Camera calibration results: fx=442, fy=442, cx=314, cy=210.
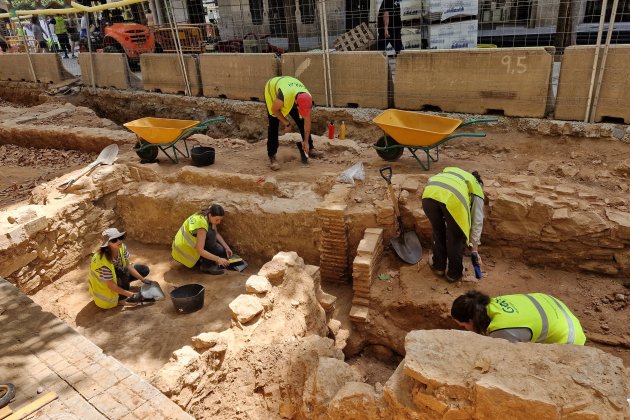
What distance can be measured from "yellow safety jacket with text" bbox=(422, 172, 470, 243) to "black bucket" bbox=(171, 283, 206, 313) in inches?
111

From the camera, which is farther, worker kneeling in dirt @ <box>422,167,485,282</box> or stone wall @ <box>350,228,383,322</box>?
stone wall @ <box>350,228,383,322</box>

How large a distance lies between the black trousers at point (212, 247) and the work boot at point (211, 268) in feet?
0.04

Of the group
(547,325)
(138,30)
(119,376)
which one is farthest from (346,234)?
(138,30)

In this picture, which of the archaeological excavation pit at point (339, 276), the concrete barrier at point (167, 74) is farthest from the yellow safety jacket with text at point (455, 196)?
the concrete barrier at point (167, 74)

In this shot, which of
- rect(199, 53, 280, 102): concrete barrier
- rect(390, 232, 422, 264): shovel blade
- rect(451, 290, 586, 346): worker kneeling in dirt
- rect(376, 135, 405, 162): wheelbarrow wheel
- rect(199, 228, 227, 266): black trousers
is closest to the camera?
rect(451, 290, 586, 346): worker kneeling in dirt

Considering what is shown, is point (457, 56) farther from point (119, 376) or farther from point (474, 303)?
point (119, 376)

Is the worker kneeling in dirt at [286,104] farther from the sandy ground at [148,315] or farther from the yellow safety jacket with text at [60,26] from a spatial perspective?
the yellow safety jacket with text at [60,26]

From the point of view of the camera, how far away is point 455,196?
428 cm

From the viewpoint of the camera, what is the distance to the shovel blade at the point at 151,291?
5.36m

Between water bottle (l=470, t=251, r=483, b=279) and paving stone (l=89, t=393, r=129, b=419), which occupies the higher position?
paving stone (l=89, t=393, r=129, b=419)

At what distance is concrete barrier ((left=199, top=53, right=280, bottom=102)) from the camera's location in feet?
29.0

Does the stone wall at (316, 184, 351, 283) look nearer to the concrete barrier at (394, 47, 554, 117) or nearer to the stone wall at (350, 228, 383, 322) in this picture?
the stone wall at (350, 228, 383, 322)

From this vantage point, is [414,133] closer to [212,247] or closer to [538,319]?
[212,247]

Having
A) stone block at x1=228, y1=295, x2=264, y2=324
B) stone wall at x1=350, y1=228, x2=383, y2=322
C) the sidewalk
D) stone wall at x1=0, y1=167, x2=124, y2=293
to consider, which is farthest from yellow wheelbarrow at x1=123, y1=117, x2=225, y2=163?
the sidewalk
